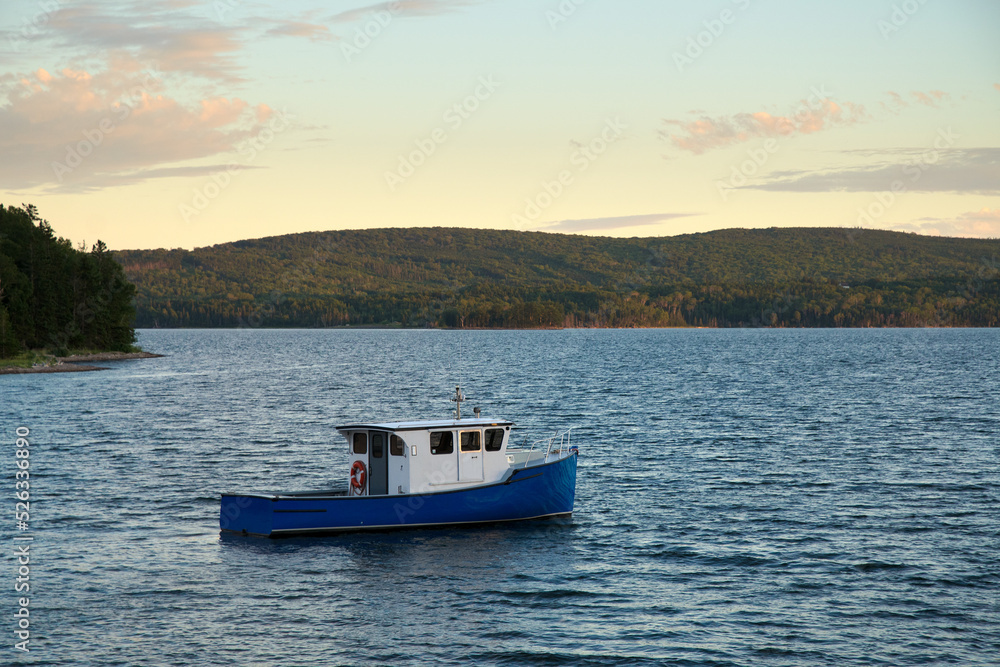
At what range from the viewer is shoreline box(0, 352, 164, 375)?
105 meters

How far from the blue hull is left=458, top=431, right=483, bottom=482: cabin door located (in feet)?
2.61

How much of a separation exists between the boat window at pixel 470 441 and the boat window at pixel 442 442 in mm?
411

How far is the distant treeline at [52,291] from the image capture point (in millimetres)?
109562

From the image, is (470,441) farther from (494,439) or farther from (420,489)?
(420,489)

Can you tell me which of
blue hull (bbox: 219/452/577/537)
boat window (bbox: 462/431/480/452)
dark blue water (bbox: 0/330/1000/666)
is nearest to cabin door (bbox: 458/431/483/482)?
boat window (bbox: 462/431/480/452)

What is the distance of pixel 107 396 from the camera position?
80.1m

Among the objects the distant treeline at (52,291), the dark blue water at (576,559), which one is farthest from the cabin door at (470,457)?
the distant treeline at (52,291)

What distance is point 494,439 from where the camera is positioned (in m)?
30.5

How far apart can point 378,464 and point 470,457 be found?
124 inches

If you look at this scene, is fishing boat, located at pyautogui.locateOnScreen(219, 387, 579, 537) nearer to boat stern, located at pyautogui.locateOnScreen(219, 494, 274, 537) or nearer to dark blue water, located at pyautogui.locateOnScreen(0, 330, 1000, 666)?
boat stern, located at pyautogui.locateOnScreen(219, 494, 274, 537)

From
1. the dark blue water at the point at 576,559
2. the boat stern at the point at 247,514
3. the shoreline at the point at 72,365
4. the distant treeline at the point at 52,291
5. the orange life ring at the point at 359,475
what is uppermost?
the distant treeline at the point at 52,291

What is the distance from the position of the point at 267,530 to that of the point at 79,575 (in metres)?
5.73

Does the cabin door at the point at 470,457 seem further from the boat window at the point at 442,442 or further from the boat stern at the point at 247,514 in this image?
the boat stern at the point at 247,514

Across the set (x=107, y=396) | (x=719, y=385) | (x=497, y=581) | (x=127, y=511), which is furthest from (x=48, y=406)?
(x=719, y=385)
